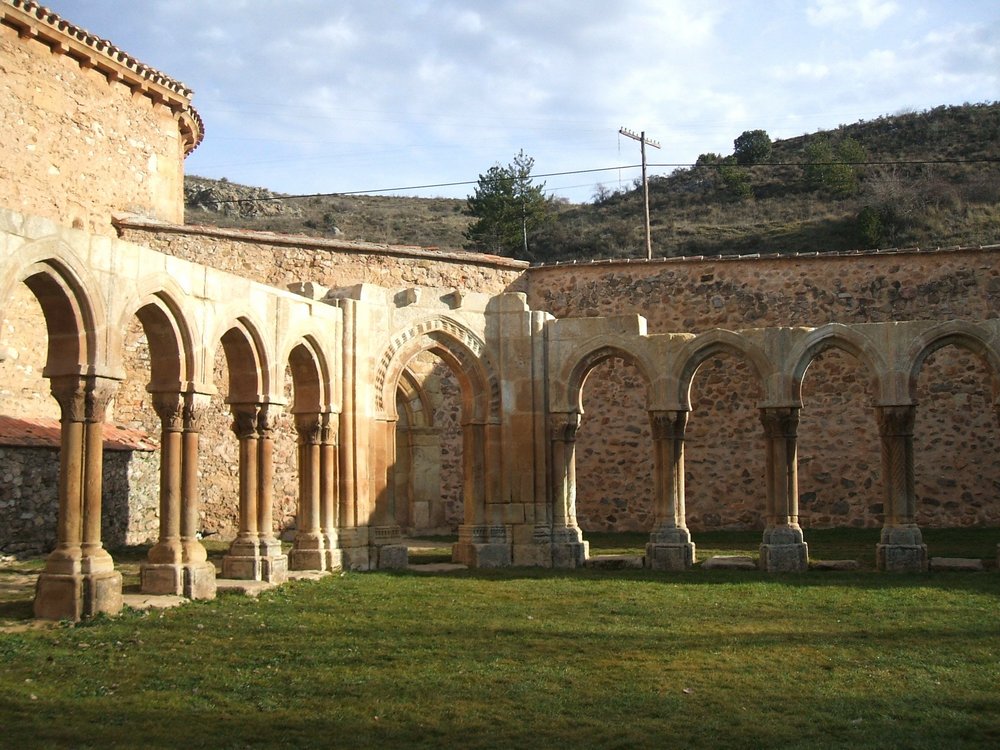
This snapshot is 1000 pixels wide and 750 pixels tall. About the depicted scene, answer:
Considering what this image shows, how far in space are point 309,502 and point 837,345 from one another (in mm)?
7189

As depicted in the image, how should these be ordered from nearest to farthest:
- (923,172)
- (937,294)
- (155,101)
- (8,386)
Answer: (8,386) < (937,294) < (155,101) < (923,172)

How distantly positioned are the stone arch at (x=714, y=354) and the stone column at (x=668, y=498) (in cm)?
36

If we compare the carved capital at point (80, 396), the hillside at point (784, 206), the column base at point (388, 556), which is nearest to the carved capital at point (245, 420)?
the column base at point (388, 556)

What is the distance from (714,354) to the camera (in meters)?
15.6

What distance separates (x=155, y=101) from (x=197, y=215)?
20.4 metres

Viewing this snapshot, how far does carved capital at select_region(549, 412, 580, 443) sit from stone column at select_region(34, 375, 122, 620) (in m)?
6.78

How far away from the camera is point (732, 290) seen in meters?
21.2

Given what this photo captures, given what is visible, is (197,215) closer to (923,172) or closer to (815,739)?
(923,172)

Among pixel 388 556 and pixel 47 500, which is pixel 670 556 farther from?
pixel 47 500

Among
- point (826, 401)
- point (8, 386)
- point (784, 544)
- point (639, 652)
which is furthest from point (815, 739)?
point (8, 386)

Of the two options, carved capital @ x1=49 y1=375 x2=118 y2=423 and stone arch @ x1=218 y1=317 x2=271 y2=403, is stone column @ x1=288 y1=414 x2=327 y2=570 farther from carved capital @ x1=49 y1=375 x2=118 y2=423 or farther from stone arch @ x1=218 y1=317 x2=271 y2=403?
carved capital @ x1=49 y1=375 x2=118 y2=423

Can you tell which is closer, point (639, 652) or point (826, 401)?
point (639, 652)

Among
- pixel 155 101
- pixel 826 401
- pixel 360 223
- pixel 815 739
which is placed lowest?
pixel 815 739

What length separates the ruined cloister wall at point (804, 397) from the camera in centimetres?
1978
